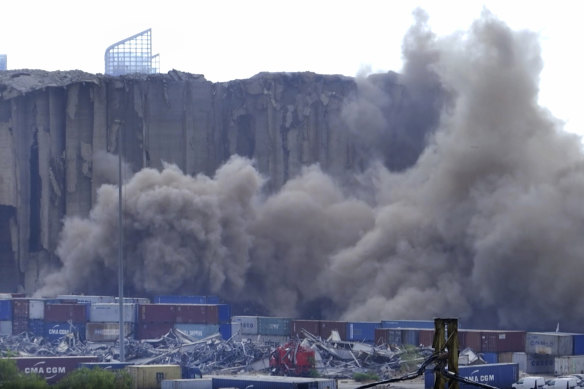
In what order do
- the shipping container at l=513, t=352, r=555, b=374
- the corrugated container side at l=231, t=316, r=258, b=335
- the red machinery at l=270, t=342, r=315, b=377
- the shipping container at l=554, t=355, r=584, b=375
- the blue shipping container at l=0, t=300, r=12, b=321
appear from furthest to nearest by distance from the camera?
1. the blue shipping container at l=0, t=300, r=12, b=321
2. the corrugated container side at l=231, t=316, r=258, b=335
3. the shipping container at l=513, t=352, r=555, b=374
4. the shipping container at l=554, t=355, r=584, b=375
5. the red machinery at l=270, t=342, r=315, b=377

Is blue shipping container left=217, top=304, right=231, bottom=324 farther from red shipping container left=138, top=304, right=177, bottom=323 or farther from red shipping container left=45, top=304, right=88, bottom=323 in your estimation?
red shipping container left=45, top=304, right=88, bottom=323

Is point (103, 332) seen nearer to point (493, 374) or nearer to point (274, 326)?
point (274, 326)

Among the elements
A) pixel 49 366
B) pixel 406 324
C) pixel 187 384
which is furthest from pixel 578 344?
pixel 49 366

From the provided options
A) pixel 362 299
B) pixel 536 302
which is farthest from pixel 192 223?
pixel 536 302

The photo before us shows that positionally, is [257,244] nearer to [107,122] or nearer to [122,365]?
[107,122]

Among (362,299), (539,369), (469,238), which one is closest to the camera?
(539,369)

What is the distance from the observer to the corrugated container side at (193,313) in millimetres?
64062

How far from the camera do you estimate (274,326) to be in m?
63.2

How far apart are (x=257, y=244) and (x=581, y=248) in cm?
2812

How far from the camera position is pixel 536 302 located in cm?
6469

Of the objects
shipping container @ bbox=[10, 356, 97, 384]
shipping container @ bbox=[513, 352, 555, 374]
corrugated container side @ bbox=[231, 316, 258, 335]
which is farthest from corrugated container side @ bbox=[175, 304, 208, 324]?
shipping container @ bbox=[513, 352, 555, 374]

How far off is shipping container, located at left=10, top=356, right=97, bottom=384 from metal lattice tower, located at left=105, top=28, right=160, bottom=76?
3128 inches

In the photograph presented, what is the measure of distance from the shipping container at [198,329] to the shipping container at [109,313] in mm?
2699

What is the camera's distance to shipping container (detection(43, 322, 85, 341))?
64.6m
